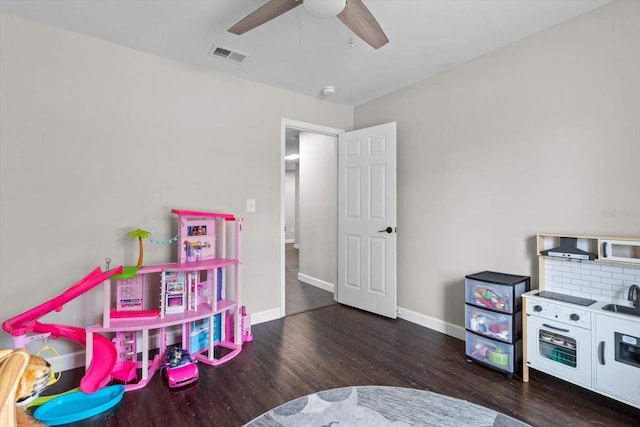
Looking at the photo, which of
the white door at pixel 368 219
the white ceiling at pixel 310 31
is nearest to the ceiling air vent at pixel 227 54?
the white ceiling at pixel 310 31

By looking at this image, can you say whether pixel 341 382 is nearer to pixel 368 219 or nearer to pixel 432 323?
pixel 432 323

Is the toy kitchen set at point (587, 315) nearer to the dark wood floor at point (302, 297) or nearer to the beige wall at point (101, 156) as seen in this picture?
the dark wood floor at point (302, 297)

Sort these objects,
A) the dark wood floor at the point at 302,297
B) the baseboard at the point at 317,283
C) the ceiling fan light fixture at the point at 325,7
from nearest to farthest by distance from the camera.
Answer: the ceiling fan light fixture at the point at 325,7 < the dark wood floor at the point at 302,297 < the baseboard at the point at 317,283

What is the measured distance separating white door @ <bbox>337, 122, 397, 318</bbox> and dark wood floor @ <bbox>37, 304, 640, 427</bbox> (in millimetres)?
603

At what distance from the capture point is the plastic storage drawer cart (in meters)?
2.15

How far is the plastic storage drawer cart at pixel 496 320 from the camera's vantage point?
84.7 inches

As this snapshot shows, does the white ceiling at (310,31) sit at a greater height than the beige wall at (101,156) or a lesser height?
greater

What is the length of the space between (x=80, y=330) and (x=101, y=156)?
50.8 inches

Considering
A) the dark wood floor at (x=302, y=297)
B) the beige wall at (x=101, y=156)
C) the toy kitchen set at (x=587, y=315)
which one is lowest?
the dark wood floor at (x=302, y=297)

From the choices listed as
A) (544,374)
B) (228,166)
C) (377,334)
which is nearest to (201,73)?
(228,166)

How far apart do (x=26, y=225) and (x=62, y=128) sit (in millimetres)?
743

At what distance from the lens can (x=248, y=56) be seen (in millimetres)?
2654

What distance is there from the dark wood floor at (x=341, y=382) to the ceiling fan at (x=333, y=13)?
7.39ft

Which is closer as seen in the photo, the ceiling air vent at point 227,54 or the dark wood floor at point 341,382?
the dark wood floor at point 341,382
